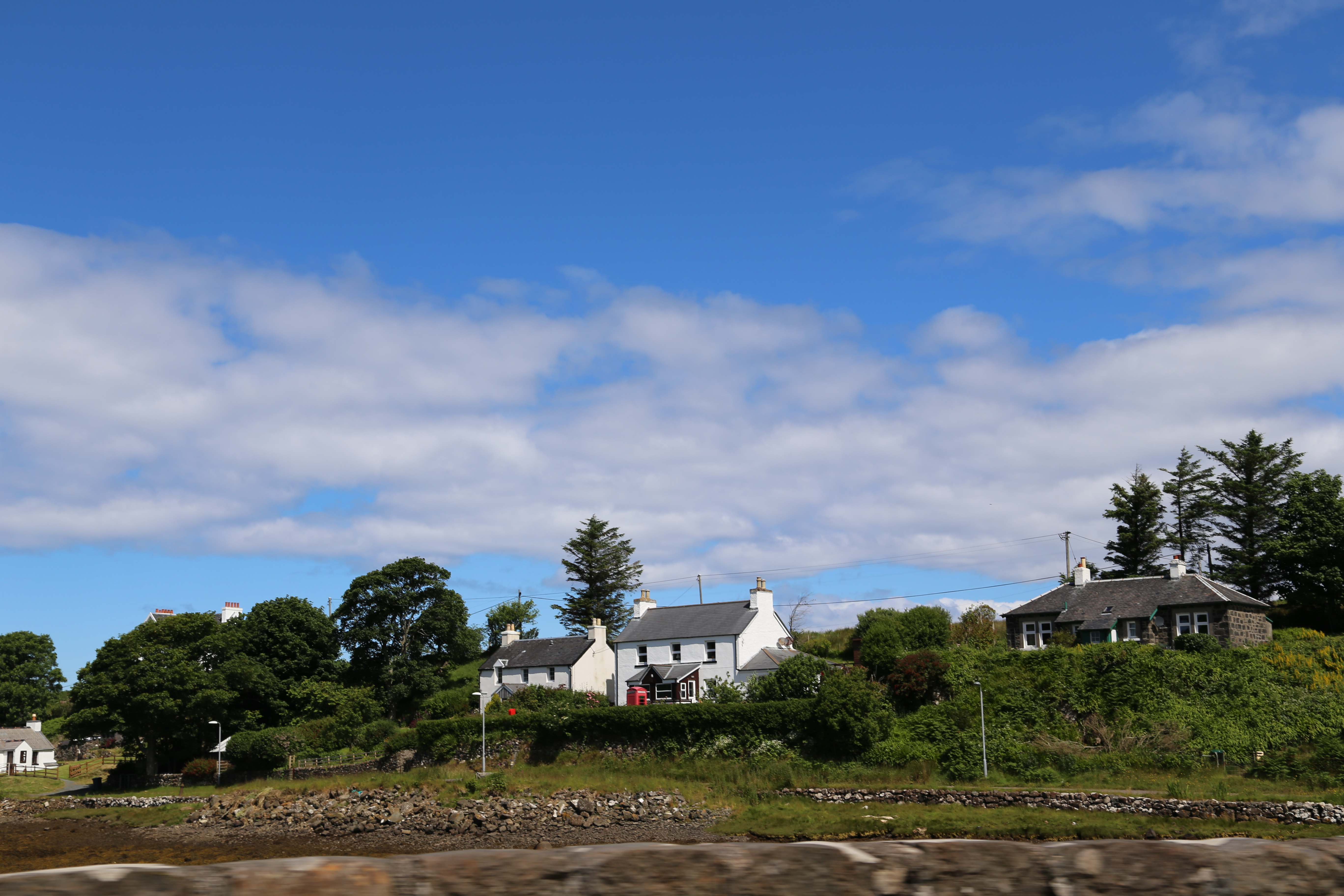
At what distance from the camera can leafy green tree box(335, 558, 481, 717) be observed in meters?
65.6

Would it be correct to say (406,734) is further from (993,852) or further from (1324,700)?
(993,852)

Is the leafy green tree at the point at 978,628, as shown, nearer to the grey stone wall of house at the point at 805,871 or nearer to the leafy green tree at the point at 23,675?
the grey stone wall of house at the point at 805,871

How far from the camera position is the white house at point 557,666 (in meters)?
63.6

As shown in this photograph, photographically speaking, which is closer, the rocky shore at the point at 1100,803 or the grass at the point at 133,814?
the rocky shore at the point at 1100,803

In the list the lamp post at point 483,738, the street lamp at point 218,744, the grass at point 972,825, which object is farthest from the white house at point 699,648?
the street lamp at point 218,744

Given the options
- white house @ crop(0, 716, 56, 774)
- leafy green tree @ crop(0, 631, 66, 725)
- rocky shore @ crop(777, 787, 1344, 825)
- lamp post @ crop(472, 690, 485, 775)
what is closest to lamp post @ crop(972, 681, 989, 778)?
rocky shore @ crop(777, 787, 1344, 825)

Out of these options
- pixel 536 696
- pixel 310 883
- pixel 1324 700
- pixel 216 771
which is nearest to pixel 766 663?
pixel 536 696

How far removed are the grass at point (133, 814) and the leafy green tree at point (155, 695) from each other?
6.10 metres

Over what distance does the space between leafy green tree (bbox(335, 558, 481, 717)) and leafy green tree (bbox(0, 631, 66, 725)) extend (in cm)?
4181

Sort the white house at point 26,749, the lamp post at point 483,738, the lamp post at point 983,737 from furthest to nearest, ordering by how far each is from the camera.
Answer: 1. the white house at point 26,749
2. the lamp post at point 483,738
3. the lamp post at point 983,737

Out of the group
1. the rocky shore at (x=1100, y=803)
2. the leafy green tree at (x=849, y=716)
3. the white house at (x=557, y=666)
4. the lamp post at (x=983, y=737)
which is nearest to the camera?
the rocky shore at (x=1100, y=803)

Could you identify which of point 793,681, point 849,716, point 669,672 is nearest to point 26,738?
point 669,672

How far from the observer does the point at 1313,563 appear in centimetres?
5038

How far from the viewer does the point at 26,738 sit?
77938mm
